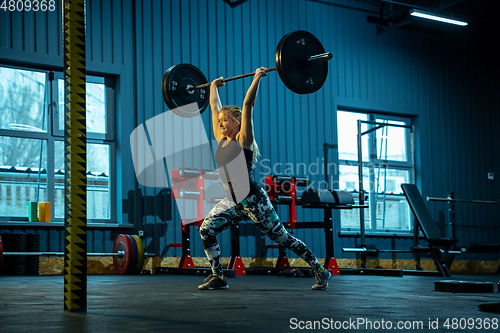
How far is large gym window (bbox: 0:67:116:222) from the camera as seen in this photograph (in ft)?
19.2

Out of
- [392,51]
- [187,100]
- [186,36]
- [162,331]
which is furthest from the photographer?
[392,51]

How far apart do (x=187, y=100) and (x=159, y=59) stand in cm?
246

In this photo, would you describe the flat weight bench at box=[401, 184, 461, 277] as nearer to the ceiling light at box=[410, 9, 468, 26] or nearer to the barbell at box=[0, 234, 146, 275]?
the ceiling light at box=[410, 9, 468, 26]

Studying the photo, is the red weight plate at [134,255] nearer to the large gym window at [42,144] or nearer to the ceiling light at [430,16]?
the large gym window at [42,144]

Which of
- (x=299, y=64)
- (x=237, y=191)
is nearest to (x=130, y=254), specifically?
(x=237, y=191)

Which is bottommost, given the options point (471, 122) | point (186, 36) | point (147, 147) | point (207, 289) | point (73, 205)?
point (207, 289)

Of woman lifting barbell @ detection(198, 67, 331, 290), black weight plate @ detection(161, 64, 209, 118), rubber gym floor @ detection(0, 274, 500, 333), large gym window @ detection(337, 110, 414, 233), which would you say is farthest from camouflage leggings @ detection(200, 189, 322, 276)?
large gym window @ detection(337, 110, 414, 233)

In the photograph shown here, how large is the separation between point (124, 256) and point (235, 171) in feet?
9.51

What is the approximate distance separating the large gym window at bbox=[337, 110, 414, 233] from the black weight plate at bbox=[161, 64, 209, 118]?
12.4ft

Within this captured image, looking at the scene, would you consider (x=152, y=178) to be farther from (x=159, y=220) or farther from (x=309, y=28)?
(x=309, y=28)

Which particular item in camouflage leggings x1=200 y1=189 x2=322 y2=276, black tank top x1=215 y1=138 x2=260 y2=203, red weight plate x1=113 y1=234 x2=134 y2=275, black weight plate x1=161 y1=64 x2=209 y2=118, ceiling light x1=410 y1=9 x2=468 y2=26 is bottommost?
red weight plate x1=113 y1=234 x2=134 y2=275

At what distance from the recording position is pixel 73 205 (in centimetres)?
202

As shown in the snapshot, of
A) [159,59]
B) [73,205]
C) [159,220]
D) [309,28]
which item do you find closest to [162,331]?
[73,205]

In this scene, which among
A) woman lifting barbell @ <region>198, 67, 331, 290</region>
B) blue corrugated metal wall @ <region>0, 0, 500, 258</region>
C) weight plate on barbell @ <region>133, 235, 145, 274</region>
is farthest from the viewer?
blue corrugated metal wall @ <region>0, 0, 500, 258</region>
